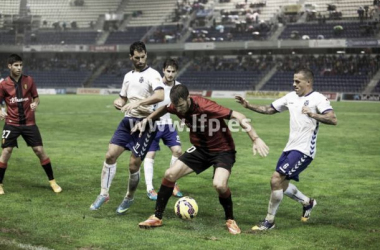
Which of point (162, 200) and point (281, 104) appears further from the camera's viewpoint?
point (281, 104)

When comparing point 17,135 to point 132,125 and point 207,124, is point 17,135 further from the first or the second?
point 207,124

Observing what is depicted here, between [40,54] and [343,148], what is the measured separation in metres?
61.5

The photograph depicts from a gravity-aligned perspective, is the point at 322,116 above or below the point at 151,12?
above

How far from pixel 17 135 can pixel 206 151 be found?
415 centimetres

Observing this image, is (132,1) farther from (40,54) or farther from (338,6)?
(338,6)

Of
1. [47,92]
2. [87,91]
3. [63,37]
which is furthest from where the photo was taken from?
[63,37]

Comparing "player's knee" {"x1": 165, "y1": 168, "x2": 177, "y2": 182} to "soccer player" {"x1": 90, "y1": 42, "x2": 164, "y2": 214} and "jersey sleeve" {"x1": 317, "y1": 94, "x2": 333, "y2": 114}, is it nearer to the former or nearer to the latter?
"soccer player" {"x1": 90, "y1": 42, "x2": 164, "y2": 214}

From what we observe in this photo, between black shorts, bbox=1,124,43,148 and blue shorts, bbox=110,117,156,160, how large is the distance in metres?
2.26

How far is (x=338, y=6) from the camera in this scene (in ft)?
183

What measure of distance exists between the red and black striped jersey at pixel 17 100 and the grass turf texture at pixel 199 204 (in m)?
1.33

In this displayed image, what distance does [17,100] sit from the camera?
977 cm

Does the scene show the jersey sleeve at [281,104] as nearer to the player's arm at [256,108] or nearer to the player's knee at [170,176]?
the player's arm at [256,108]

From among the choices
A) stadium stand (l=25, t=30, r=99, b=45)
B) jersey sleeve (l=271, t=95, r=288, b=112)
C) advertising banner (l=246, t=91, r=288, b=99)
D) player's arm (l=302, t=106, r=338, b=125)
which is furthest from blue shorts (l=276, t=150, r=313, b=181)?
stadium stand (l=25, t=30, r=99, b=45)

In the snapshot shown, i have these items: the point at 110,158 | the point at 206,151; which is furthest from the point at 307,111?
the point at 110,158
